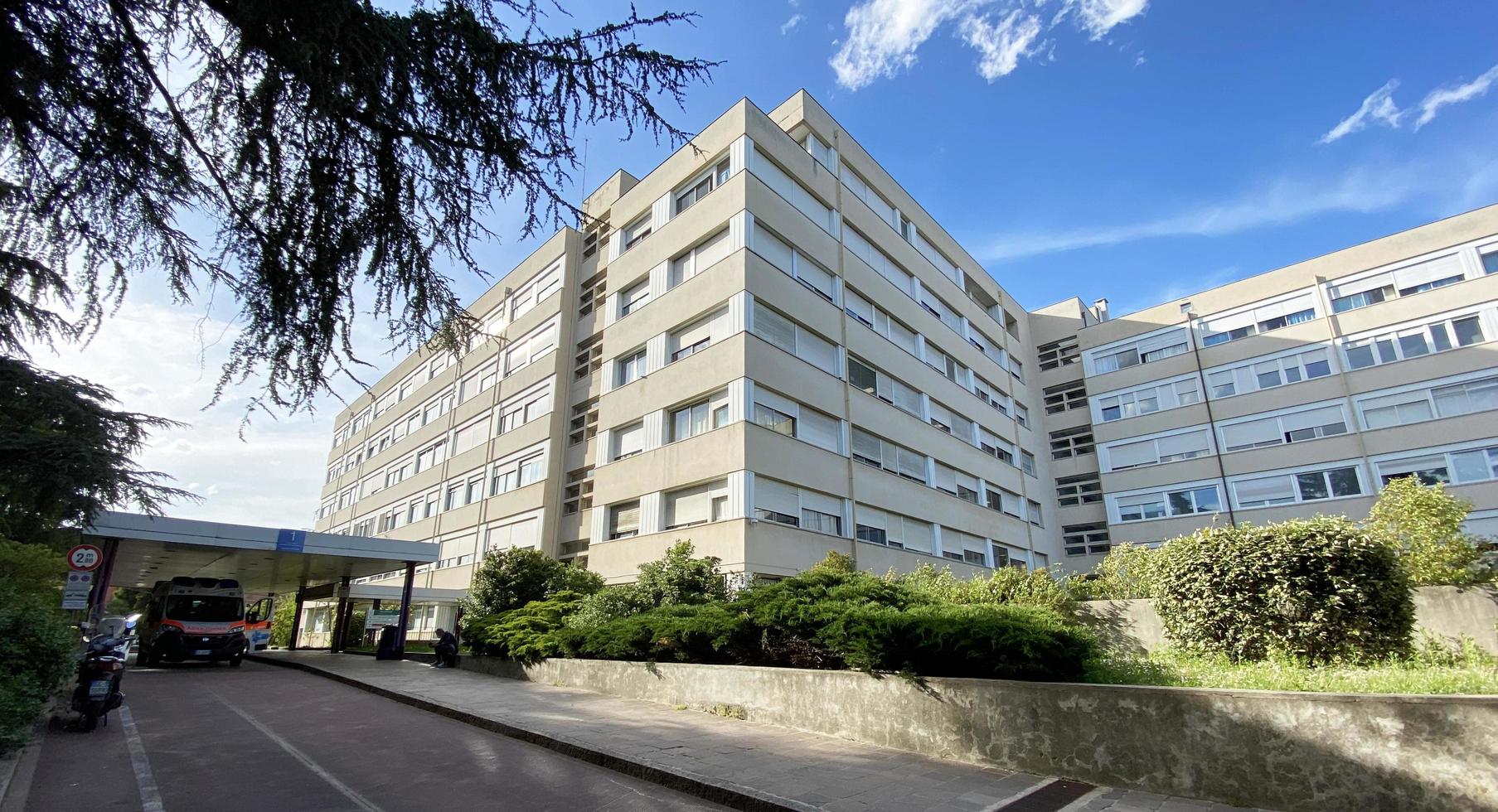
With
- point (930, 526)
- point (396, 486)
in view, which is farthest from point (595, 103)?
point (396, 486)

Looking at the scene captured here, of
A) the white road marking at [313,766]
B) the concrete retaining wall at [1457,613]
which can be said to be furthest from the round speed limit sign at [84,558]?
the concrete retaining wall at [1457,613]

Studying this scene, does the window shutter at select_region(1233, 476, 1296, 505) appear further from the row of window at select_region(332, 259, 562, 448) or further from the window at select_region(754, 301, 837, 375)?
the row of window at select_region(332, 259, 562, 448)

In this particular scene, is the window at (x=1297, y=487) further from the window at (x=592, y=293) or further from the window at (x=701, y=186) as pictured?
the window at (x=592, y=293)

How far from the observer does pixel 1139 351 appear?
35125 mm

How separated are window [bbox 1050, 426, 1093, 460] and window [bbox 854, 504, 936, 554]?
51.9 feet

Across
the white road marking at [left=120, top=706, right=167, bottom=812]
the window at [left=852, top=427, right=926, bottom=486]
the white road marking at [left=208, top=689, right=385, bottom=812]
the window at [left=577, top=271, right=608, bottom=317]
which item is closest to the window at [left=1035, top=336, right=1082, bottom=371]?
the window at [left=852, top=427, right=926, bottom=486]

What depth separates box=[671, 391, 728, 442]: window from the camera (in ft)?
63.7

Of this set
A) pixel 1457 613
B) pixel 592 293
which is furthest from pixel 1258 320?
pixel 592 293

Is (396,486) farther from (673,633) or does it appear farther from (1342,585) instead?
(1342,585)

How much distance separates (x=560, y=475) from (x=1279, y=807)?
24431 mm

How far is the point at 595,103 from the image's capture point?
15.1 ft

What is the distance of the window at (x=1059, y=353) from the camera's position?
38219 mm

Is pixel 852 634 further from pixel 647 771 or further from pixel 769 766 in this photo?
pixel 647 771

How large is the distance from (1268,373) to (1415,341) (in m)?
4.76
